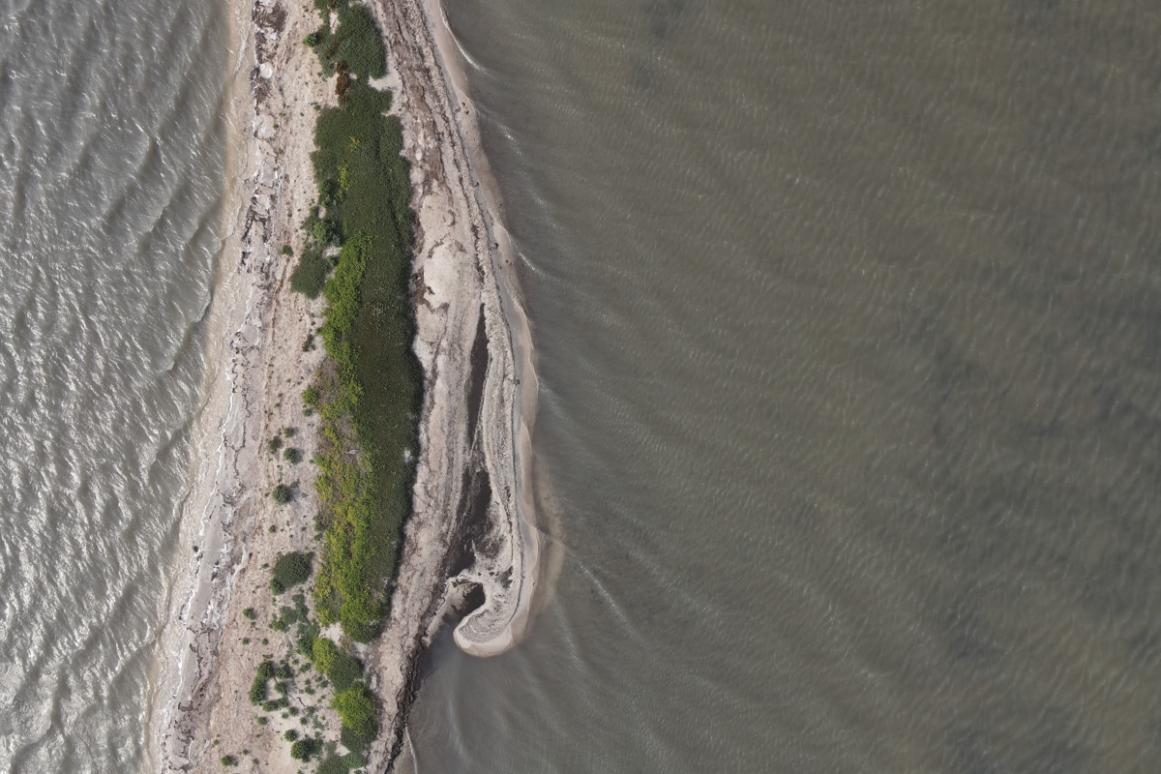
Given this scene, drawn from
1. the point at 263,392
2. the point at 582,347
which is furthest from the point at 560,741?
the point at 263,392

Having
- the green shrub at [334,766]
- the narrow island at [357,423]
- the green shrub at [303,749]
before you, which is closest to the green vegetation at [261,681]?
the narrow island at [357,423]

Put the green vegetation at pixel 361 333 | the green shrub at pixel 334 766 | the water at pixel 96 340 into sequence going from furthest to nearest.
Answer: the water at pixel 96 340 → the green shrub at pixel 334 766 → the green vegetation at pixel 361 333

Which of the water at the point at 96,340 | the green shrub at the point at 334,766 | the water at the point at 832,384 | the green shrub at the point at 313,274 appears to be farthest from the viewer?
the water at the point at 96,340

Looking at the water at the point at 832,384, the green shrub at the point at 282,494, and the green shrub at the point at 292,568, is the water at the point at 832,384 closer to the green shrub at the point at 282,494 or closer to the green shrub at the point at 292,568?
the green shrub at the point at 292,568

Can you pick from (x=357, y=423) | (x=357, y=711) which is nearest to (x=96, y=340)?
(x=357, y=423)

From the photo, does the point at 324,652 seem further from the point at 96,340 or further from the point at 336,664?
the point at 96,340

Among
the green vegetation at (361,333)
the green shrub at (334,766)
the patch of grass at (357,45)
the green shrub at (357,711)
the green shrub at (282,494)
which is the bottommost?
the green shrub at (334,766)

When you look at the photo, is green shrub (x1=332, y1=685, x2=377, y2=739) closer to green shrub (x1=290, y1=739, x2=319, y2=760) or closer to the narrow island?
the narrow island
